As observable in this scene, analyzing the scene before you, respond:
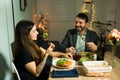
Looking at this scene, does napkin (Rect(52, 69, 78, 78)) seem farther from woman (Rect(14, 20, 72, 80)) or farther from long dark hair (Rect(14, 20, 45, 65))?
long dark hair (Rect(14, 20, 45, 65))

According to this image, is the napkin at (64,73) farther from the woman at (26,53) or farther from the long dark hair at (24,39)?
the long dark hair at (24,39)

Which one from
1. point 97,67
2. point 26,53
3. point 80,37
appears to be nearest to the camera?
point 97,67

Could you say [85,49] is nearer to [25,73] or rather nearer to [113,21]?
[25,73]

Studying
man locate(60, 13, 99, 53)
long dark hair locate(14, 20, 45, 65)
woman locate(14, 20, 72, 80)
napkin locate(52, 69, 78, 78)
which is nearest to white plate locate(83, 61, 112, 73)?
napkin locate(52, 69, 78, 78)

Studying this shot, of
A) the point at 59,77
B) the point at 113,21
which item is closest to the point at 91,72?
the point at 59,77

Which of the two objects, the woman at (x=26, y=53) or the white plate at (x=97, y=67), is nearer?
the white plate at (x=97, y=67)

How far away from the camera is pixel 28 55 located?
1.73 meters

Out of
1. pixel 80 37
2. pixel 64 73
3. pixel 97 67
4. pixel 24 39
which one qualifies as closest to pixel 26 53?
pixel 24 39

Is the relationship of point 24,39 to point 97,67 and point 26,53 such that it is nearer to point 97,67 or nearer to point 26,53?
point 26,53

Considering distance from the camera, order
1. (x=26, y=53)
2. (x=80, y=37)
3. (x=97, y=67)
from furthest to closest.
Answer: (x=80, y=37)
(x=26, y=53)
(x=97, y=67)

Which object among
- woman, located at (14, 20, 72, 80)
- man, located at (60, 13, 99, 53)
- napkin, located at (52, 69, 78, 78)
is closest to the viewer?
napkin, located at (52, 69, 78, 78)

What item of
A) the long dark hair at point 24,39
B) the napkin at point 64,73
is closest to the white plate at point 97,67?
the napkin at point 64,73

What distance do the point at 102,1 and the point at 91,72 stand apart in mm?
3851

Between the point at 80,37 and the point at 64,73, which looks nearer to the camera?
the point at 64,73
